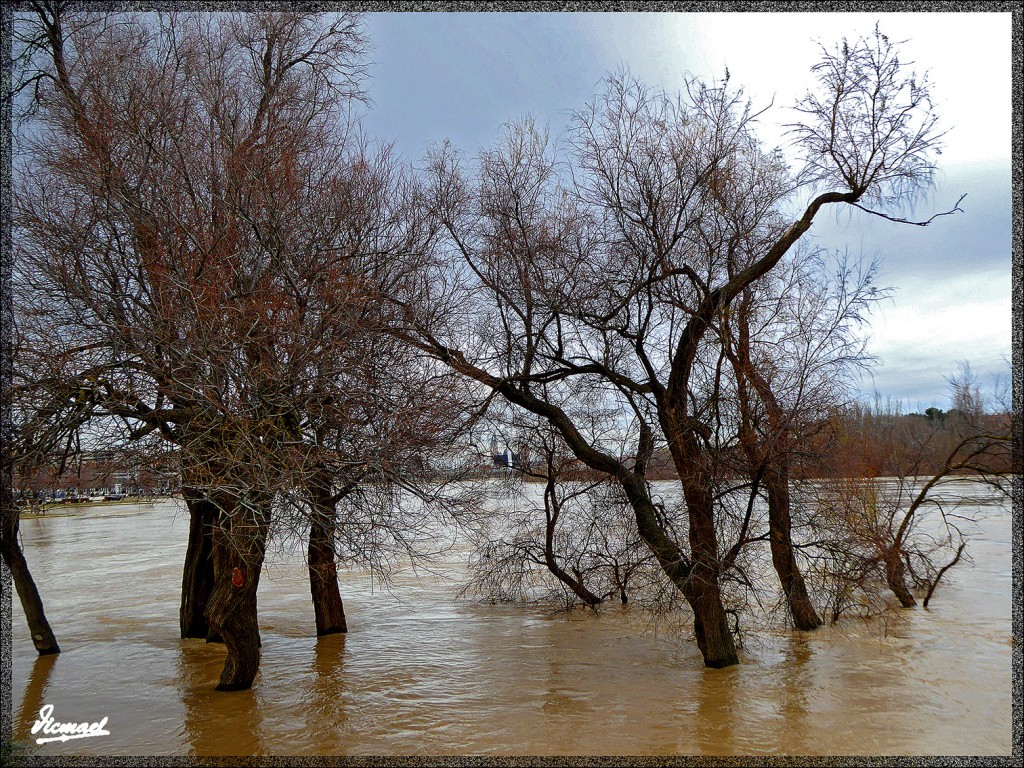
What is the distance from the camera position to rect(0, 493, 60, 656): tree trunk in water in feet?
42.5

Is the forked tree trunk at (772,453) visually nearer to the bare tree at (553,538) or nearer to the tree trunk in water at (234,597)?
the bare tree at (553,538)

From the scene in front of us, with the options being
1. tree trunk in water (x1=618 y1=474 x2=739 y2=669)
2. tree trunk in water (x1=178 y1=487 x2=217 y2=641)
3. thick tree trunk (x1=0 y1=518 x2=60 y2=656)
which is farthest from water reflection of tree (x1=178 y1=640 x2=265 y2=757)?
tree trunk in water (x1=618 y1=474 x2=739 y2=669)

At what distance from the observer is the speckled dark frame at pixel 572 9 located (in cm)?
578

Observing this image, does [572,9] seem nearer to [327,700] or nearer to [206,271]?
[206,271]

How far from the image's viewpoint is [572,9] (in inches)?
230

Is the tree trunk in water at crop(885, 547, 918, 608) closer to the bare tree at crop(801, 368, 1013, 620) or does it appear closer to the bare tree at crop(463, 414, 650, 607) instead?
the bare tree at crop(801, 368, 1013, 620)

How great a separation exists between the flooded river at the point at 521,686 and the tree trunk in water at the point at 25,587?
434mm

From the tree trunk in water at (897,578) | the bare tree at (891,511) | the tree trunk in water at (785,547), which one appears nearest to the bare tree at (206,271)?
the tree trunk in water at (785,547)

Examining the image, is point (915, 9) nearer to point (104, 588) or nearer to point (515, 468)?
point (515, 468)

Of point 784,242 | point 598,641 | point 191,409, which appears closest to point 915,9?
point 784,242

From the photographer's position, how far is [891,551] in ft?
47.1

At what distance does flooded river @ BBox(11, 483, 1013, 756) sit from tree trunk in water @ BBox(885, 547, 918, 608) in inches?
16.7

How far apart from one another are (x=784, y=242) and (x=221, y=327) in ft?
25.8

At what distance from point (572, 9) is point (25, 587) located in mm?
13192
